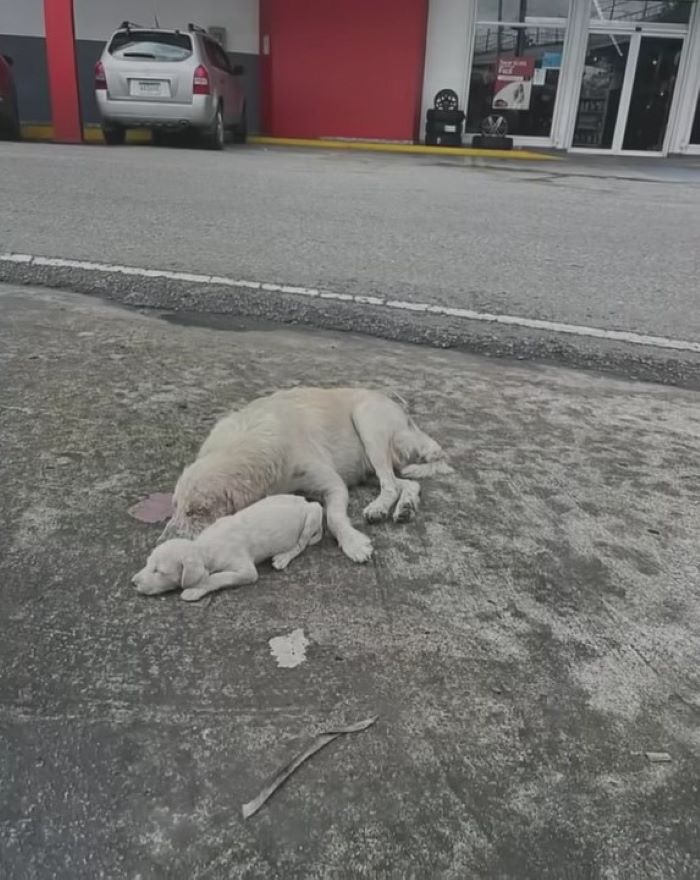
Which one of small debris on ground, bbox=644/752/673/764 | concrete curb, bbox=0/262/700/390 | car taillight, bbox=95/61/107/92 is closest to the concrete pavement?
small debris on ground, bbox=644/752/673/764

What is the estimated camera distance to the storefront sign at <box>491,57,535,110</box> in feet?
64.3

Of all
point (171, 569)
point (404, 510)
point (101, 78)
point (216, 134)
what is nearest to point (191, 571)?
point (171, 569)

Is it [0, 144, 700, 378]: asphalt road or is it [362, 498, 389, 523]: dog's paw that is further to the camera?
[0, 144, 700, 378]: asphalt road

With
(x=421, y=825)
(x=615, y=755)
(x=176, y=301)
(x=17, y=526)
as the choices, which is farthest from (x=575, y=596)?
(x=176, y=301)

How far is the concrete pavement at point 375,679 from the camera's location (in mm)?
1352

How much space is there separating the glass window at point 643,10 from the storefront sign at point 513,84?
1.98 metres

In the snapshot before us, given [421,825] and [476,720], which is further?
[476,720]

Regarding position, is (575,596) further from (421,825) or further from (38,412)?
(38,412)

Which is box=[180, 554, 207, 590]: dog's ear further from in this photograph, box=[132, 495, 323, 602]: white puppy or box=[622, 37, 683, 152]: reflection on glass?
box=[622, 37, 683, 152]: reflection on glass

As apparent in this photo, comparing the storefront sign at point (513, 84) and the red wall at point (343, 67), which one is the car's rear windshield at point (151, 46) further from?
the storefront sign at point (513, 84)

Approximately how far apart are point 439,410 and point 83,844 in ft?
7.34

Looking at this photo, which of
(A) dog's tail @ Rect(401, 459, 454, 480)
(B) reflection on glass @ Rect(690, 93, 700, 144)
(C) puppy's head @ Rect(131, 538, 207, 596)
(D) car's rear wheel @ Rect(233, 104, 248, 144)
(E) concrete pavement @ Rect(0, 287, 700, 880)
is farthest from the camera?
(B) reflection on glass @ Rect(690, 93, 700, 144)

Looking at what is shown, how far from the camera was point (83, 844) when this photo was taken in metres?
1.32

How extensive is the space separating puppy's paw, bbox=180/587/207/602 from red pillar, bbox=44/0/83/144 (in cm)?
1560
